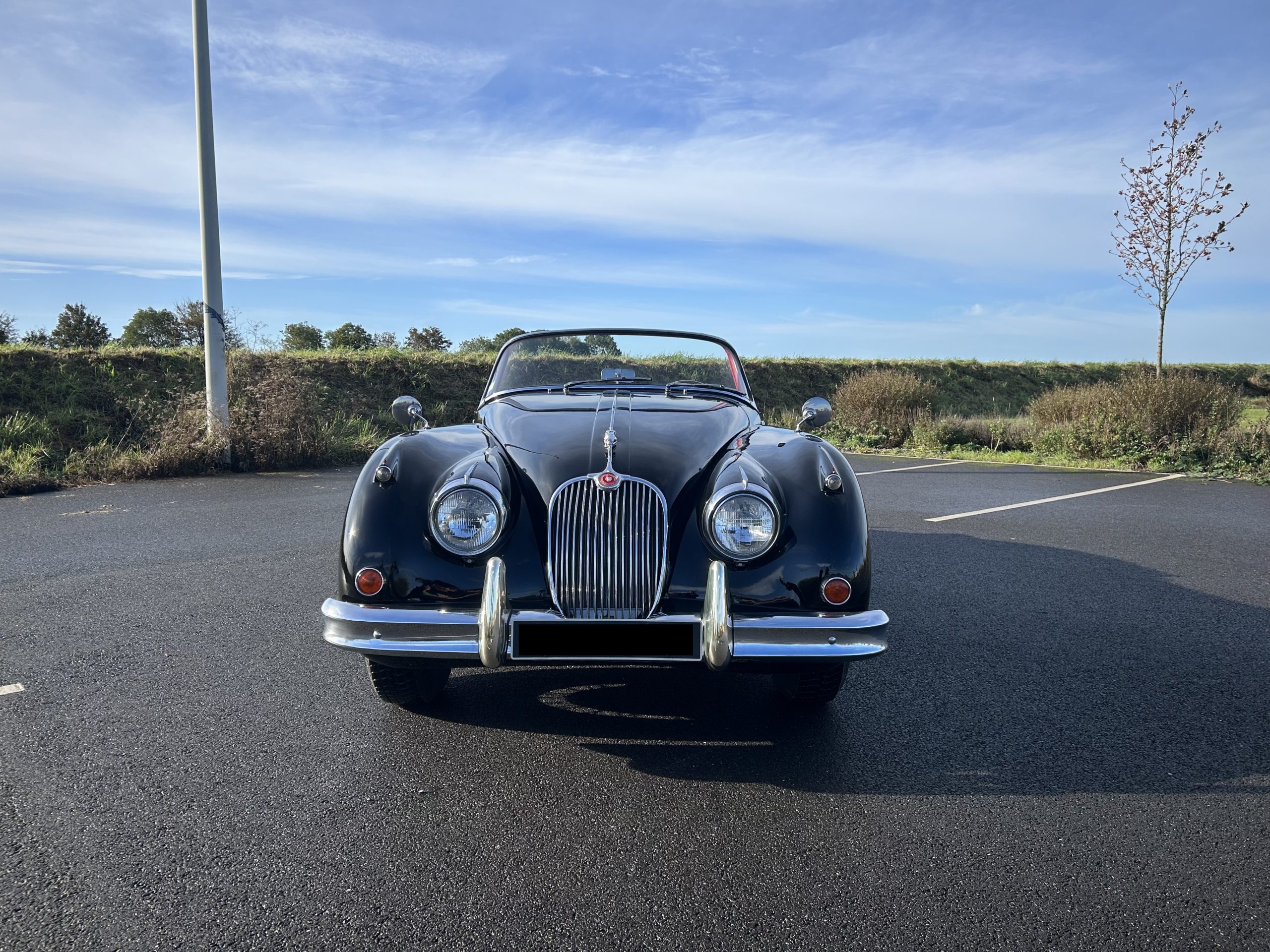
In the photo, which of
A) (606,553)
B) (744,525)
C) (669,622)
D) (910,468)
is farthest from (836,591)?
(910,468)

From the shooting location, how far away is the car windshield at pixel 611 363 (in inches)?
176

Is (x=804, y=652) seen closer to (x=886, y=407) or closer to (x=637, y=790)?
(x=637, y=790)

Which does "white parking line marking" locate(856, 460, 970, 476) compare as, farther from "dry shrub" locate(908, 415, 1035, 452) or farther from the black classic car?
the black classic car

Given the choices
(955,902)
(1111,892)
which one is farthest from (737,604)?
(1111,892)

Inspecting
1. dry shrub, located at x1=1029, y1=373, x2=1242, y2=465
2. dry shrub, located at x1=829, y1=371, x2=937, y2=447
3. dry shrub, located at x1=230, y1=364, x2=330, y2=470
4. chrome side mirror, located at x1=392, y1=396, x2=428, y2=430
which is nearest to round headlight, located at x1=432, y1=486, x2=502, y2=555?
chrome side mirror, located at x1=392, y1=396, x2=428, y2=430

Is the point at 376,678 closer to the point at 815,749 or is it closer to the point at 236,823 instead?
the point at 236,823

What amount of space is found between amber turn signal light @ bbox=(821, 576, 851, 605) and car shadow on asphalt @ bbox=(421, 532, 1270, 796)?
1.75 ft

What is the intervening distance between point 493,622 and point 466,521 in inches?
16.1

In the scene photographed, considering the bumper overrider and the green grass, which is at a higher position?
the green grass

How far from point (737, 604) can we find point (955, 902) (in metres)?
1.07

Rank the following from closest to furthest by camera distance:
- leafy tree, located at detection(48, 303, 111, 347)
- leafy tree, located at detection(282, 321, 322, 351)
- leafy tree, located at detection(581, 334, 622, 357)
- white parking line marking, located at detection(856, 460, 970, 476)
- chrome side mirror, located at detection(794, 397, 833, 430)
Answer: chrome side mirror, located at detection(794, 397, 833, 430)
leafy tree, located at detection(581, 334, 622, 357)
white parking line marking, located at detection(856, 460, 970, 476)
leafy tree, located at detection(282, 321, 322, 351)
leafy tree, located at detection(48, 303, 111, 347)

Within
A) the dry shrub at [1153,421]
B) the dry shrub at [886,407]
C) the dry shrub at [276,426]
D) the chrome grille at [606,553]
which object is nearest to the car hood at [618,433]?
the chrome grille at [606,553]

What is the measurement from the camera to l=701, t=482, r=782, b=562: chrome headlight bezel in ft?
9.40

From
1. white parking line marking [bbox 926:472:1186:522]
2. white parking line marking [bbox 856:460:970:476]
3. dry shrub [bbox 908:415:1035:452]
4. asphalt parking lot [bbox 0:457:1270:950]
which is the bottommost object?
asphalt parking lot [bbox 0:457:1270:950]
